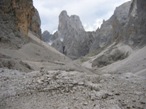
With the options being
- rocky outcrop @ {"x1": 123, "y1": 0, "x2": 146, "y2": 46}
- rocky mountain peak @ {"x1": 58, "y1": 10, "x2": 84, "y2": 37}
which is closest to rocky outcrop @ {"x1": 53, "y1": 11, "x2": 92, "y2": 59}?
rocky mountain peak @ {"x1": 58, "y1": 10, "x2": 84, "y2": 37}

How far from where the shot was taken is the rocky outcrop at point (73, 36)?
123688 mm

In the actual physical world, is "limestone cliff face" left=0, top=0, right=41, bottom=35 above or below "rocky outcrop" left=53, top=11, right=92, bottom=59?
below

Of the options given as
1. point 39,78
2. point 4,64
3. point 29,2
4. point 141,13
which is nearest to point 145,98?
point 39,78

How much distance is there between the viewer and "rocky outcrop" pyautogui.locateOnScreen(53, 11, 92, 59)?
123688 millimetres

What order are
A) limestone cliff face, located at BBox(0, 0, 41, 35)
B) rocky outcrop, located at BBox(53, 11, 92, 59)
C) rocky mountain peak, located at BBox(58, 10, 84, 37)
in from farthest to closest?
1. rocky mountain peak, located at BBox(58, 10, 84, 37)
2. rocky outcrop, located at BBox(53, 11, 92, 59)
3. limestone cliff face, located at BBox(0, 0, 41, 35)

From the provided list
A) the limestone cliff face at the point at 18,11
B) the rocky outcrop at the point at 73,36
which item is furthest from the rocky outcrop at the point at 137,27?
the rocky outcrop at the point at 73,36

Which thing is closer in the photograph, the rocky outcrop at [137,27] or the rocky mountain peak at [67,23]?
the rocky outcrop at [137,27]

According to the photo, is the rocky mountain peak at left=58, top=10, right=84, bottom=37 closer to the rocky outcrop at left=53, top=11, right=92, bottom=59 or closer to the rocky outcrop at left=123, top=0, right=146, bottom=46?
the rocky outcrop at left=53, top=11, right=92, bottom=59

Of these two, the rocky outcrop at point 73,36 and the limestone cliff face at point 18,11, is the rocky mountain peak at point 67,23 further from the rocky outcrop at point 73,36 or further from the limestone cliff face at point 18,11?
the limestone cliff face at point 18,11

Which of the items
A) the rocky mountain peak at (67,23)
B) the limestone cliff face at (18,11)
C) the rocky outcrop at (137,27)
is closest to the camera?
the limestone cliff face at (18,11)

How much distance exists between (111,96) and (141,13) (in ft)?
146

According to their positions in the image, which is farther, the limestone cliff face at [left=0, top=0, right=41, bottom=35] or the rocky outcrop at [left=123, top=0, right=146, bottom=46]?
the rocky outcrop at [left=123, top=0, right=146, bottom=46]

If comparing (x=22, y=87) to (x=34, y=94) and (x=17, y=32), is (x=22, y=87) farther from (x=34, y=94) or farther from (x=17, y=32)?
(x=17, y=32)

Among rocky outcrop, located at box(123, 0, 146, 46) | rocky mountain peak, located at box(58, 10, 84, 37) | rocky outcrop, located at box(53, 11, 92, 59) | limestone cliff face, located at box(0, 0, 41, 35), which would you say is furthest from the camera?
rocky mountain peak, located at box(58, 10, 84, 37)
